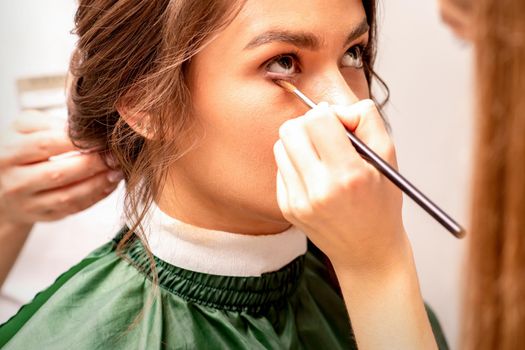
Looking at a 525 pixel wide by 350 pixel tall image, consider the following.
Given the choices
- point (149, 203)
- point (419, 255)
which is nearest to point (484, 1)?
point (149, 203)

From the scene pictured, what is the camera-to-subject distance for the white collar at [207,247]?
1.00 metres

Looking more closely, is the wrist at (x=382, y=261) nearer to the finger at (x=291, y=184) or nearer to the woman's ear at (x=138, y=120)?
the finger at (x=291, y=184)

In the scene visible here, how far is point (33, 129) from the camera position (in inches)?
45.9

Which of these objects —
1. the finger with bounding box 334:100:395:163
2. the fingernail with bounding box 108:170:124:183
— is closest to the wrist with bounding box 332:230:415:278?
the finger with bounding box 334:100:395:163

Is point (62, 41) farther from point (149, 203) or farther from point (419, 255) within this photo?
point (419, 255)

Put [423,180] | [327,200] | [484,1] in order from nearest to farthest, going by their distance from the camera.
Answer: [484,1], [327,200], [423,180]

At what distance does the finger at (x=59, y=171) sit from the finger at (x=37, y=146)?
0.01m

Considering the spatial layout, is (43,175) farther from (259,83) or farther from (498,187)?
(498,187)

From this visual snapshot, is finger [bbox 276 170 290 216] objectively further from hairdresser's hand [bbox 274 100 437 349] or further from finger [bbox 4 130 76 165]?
finger [bbox 4 130 76 165]

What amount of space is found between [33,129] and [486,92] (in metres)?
0.88

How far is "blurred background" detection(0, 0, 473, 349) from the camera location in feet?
→ 4.53

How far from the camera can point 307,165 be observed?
30.0 inches

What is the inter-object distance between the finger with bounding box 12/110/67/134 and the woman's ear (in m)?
Result: 0.21

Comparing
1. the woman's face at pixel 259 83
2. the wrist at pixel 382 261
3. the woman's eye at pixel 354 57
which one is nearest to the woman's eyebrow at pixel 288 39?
the woman's face at pixel 259 83
